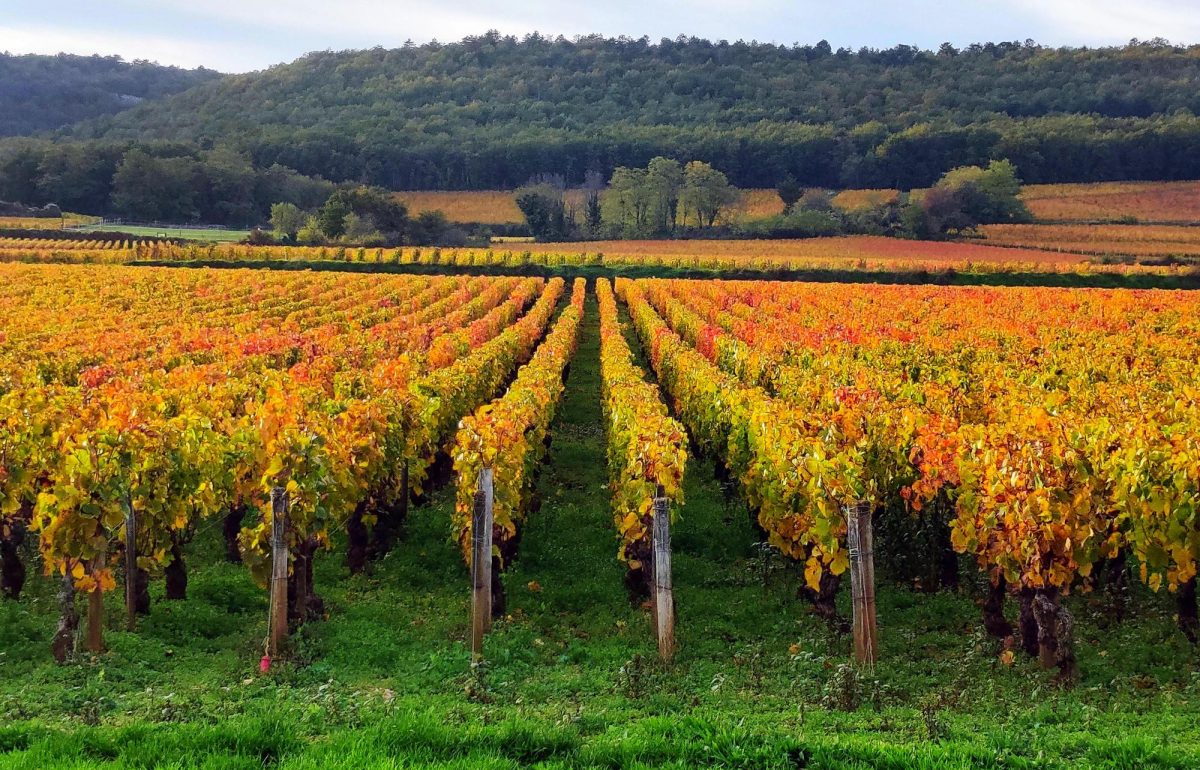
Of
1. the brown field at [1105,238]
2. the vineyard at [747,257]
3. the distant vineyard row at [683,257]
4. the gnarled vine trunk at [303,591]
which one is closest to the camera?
the gnarled vine trunk at [303,591]

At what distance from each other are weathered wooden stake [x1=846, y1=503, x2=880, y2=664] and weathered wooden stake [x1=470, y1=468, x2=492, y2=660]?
128 inches

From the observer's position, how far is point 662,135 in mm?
162125

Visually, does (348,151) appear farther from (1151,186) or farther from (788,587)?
(788,587)

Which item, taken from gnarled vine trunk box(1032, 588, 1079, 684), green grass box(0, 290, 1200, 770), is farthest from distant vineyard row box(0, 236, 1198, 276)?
gnarled vine trunk box(1032, 588, 1079, 684)

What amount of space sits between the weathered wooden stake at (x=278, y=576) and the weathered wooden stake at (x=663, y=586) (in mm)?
3302

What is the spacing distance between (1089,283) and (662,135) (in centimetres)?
11204

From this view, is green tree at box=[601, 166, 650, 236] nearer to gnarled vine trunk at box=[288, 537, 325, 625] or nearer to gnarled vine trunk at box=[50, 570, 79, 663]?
gnarled vine trunk at box=[288, 537, 325, 625]

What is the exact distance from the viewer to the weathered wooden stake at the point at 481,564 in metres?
8.63

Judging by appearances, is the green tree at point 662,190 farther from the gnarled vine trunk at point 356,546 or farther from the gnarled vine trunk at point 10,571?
the gnarled vine trunk at point 10,571

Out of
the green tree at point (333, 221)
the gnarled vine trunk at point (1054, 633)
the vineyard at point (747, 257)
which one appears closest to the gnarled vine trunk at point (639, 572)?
the gnarled vine trunk at point (1054, 633)

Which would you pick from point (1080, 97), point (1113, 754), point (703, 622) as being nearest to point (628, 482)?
point (703, 622)

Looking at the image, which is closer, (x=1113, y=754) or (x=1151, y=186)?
(x=1113, y=754)

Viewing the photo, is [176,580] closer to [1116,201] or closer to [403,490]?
[403,490]

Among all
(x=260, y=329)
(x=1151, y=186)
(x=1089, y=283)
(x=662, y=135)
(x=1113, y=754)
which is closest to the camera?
(x=1113, y=754)
